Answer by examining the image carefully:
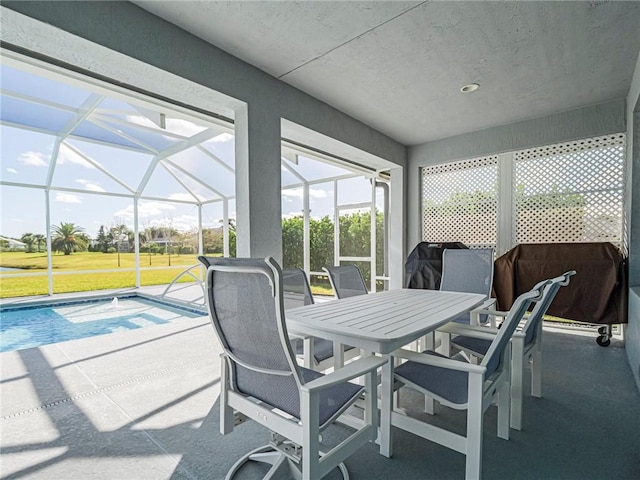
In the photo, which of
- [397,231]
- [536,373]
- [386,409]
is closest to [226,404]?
[386,409]

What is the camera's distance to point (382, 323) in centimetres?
175

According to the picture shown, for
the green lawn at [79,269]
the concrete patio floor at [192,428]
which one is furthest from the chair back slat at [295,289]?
the green lawn at [79,269]

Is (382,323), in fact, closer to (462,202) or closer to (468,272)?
(468,272)

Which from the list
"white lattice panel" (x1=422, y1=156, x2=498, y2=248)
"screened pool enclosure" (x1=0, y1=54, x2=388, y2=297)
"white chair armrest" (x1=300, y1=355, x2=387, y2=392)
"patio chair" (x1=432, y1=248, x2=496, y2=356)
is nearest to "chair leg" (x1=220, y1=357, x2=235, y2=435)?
"white chair armrest" (x1=300, y1=355, x2=387, y2=392)

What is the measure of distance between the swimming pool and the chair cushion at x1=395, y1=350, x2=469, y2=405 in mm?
5686

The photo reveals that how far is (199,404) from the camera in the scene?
2404 millimetres

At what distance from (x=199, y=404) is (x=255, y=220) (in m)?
1.61

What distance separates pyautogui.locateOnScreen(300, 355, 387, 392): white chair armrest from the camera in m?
1.09

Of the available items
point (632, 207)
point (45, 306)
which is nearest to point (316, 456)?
point (632, 207)

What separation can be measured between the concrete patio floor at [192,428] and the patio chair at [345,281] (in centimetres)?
101

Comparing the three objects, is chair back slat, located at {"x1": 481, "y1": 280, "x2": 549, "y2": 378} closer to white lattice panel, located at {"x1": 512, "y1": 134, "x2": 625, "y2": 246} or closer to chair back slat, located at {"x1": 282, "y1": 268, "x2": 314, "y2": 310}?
chair back slat, located at {"x1": 282, "y1": 268, "x2": 314, "y2": 310}

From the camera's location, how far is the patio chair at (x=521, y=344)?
73.9 inches

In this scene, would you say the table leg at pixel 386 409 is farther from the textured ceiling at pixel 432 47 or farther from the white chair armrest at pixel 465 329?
the textured ceiling at pixel 432 47

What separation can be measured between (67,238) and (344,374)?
9.24 m
